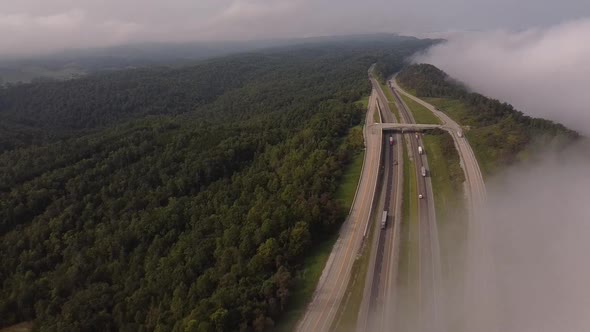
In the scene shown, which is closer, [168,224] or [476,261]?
[476,261]

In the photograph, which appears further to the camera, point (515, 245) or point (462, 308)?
point (515, 245)

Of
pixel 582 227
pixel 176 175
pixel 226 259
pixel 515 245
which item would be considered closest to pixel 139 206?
pixel 176 175

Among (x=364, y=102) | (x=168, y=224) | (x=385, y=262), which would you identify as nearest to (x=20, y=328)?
(x=168, y=224)

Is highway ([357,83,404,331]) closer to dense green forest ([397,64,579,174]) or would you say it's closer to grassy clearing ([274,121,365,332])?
grassy clearing ([274,121,365,332])

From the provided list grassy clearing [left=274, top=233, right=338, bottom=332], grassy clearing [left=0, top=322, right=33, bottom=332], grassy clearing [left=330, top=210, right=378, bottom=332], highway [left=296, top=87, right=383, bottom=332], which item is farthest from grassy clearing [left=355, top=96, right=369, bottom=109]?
grassy clearing [left=0, top=322, right=33, bottom=332]

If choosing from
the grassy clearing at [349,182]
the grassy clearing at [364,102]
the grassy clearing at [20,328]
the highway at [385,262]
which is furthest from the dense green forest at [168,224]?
the grassy clearing at [364,102]

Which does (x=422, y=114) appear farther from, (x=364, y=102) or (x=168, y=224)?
(x=168, y=224)

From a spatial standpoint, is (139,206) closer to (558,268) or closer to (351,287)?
(351,287)
